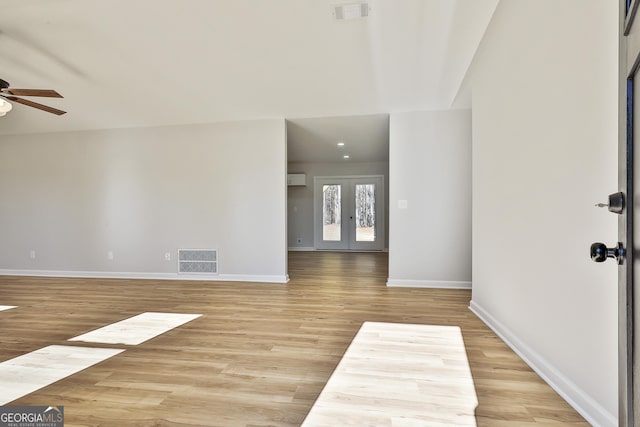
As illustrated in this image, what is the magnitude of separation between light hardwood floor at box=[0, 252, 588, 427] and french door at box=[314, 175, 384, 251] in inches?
147

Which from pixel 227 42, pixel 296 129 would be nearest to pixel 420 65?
pixel 227 42

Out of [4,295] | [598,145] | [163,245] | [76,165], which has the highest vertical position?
[76,165]

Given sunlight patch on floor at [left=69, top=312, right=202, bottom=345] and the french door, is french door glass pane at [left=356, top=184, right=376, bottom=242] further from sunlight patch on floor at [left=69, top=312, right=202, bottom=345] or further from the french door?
Answer: sunlight patch on floor at [left=69, top=312, right=202, bottom=345]

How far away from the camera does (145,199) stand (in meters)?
4.68

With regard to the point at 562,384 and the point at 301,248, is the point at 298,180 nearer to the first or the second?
the point at 301,248

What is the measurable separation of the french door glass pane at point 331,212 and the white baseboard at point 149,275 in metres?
3.69

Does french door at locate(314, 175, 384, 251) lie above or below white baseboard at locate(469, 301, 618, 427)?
above

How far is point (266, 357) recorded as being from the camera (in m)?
2.00

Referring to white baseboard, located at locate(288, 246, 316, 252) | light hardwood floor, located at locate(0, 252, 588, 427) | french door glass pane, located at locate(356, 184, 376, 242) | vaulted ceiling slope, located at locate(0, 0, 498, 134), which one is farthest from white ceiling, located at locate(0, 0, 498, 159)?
white baseboard, located at locate(288, 246, 316, 252)

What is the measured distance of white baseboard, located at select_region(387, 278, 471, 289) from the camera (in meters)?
3.92

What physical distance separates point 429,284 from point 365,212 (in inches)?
157

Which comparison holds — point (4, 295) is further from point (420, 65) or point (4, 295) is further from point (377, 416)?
point (420, 65)

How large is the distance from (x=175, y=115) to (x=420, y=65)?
348 cm

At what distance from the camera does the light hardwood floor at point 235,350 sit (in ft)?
4.75
